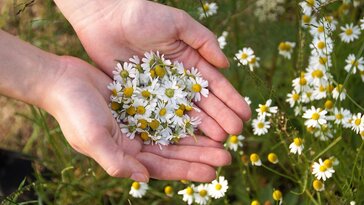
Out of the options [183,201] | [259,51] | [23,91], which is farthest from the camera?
[259,51]

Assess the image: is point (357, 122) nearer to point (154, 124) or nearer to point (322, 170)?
point (322, 170)

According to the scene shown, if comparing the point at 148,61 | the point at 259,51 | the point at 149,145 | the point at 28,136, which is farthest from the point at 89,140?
the point at 28,136

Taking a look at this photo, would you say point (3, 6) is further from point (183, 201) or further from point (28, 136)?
point (183, 201)

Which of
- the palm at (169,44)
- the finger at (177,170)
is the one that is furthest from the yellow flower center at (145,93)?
the finger at (177,170)

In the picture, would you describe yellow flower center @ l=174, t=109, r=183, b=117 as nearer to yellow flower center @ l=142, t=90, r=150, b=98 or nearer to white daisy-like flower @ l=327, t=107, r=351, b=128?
yellow flower center @ l=142, t=90, r=150, b=98

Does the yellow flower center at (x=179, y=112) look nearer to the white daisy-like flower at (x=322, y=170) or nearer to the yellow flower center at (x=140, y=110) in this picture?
the yellow flower center at (x=140, y=110)

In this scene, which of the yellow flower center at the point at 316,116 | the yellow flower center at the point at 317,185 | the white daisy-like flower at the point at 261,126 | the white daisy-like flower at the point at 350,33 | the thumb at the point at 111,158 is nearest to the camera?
the thumb at the point at 111,158
